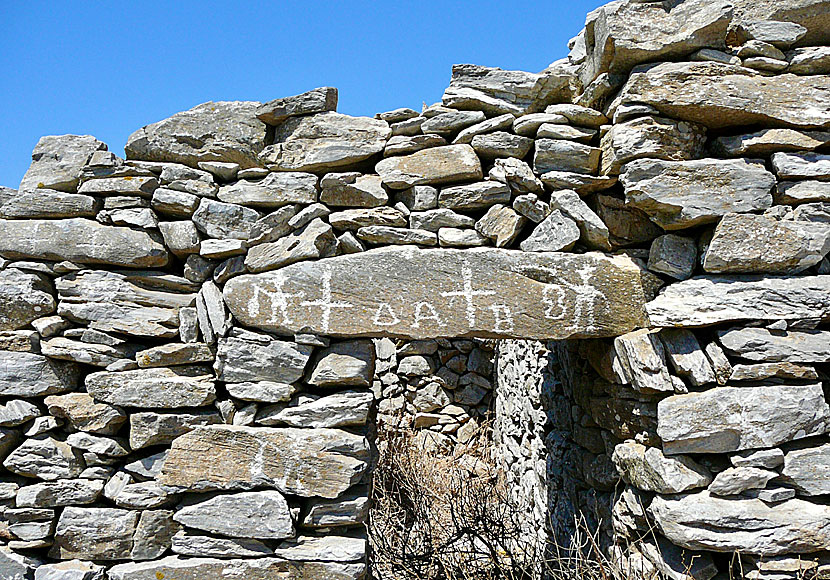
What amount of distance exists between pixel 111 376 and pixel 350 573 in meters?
1.37

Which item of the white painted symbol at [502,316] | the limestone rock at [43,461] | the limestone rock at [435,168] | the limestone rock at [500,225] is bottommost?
the limestone rock at [43,461]

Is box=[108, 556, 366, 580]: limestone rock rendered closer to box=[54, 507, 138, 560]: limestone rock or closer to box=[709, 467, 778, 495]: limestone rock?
box=[54, 507, 138, 560]: limestone rock

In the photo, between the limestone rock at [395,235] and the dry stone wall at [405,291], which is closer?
the dry stone wall at [405,291]

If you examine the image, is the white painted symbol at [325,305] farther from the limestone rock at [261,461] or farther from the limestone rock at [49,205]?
the limestone rock at [49,205]

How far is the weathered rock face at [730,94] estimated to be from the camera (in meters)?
2.58

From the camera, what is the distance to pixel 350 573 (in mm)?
2525

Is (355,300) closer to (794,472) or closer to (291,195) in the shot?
(291,195)

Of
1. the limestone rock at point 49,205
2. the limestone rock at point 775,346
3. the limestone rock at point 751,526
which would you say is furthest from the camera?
the limestone rock at point 49,205

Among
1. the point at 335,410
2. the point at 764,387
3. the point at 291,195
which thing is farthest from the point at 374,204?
the point at 764,387

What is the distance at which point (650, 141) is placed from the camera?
259cm

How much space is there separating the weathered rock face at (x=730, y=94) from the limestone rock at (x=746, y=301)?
722 millimetres

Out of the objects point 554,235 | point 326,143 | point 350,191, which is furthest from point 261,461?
point 554,235

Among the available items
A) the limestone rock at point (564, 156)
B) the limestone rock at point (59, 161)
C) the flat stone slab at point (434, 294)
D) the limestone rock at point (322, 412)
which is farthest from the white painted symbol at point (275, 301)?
the limestone rock at point (564, 156)

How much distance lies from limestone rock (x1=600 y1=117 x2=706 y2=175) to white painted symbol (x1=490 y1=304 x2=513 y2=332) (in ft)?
2.59
